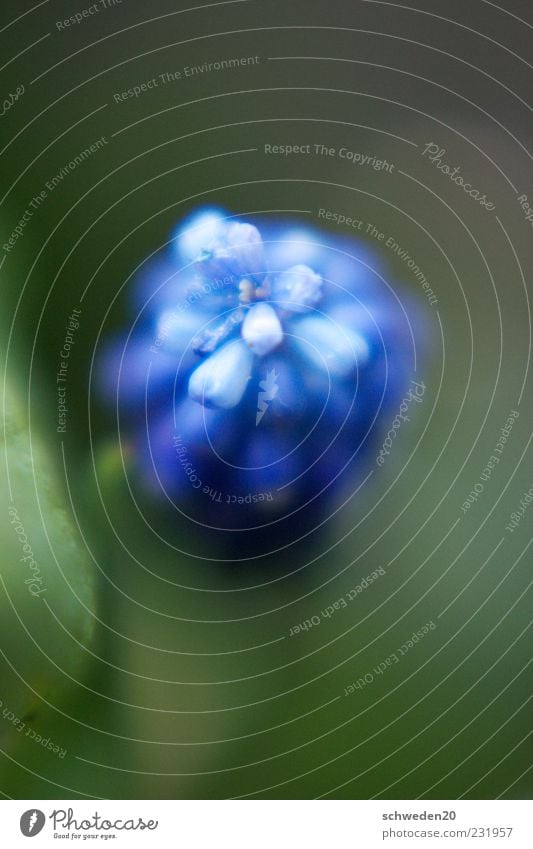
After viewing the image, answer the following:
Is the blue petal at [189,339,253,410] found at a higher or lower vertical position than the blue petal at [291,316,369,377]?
lower

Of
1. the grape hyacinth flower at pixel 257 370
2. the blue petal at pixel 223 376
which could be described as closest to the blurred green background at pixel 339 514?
the grape hyacinth flower at pixel 257 370

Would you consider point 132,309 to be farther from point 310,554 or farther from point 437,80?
point 437,80

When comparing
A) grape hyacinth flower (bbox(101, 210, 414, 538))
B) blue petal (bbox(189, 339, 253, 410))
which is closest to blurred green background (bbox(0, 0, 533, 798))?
grape hyacinth flower (bbox(101, 210, 414, 538))

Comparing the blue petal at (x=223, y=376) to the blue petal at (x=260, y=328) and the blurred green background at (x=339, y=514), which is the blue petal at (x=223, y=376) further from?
the blurred green background at (x=339, y=514)

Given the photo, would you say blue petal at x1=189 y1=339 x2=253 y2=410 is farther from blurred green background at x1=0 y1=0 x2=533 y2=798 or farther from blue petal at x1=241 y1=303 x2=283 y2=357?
blurred green background at x1=0 y1=0 x2=533 y2=798

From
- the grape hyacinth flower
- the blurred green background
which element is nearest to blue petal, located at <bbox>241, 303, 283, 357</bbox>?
the grape hyacinth flower

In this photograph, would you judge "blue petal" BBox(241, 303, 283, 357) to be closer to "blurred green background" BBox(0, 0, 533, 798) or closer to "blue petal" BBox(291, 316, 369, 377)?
"blue petal" BBox(291, 316, 369, 377)
